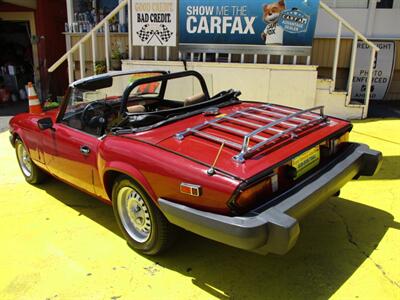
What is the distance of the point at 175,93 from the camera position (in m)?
4.17

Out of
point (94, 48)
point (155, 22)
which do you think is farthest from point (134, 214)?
point (94, 48)

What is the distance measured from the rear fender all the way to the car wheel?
10 cm

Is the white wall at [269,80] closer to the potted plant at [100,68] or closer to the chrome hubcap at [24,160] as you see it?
the potted plant at [100,68]

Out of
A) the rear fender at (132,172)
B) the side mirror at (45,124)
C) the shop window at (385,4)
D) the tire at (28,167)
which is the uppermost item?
the shop window at (385,4)

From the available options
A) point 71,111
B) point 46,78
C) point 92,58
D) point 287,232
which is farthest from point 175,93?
point 46,78

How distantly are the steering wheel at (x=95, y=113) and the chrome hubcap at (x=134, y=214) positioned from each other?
73 centimetres

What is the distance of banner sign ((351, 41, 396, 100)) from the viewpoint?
9.01 metres

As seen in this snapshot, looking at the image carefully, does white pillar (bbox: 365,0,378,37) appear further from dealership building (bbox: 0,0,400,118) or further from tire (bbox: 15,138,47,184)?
tire (bbox: 15,138,47,184)

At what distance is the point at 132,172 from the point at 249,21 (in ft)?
17.0

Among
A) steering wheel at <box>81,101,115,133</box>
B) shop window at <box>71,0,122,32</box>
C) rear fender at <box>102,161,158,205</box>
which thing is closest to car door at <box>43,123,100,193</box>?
steering wheel at <box>81,101,115,133</box>

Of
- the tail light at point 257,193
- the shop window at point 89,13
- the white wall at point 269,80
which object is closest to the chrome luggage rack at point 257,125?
the tail light at point 257,193

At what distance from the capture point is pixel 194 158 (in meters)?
2.71

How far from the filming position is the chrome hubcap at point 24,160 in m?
4.82

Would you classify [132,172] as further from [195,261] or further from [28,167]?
[28,167]
